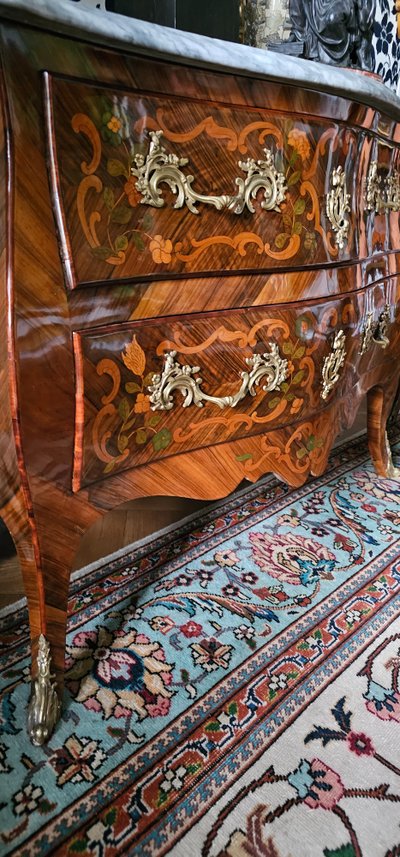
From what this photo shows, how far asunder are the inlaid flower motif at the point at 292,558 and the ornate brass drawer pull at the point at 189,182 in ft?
1.97

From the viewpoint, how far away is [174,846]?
1.90ft

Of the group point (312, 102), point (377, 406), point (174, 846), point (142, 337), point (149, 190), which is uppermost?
point (312, 102)

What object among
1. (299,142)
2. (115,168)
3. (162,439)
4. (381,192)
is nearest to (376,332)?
(381,192)

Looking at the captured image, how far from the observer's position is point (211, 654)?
0.83 metres

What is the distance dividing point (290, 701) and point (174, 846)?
0.24 metres

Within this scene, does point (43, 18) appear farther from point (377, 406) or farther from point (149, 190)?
point (377, 406)

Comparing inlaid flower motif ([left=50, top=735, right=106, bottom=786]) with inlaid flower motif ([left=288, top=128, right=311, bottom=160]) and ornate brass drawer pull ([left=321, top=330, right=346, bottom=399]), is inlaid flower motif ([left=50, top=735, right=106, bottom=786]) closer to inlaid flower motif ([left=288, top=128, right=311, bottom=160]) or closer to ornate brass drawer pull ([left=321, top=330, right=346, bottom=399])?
ornate brass drawer pull ([left=321, top=330, right=346, bottom=399])

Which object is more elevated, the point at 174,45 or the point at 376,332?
the point at 174,45

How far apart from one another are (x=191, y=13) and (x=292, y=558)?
0.90 meters

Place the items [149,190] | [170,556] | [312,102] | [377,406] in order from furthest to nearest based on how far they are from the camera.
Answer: [377,406]
[170,556]
[312,102]
[149,190]

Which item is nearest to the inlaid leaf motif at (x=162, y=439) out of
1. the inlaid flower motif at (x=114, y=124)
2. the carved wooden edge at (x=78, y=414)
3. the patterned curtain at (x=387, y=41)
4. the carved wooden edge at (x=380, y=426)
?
the carved wooden edge at (x=78, y=414)

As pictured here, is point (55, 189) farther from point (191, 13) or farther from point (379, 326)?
point (379, 326)

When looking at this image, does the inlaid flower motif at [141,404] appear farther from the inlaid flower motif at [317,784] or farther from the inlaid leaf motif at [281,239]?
the inlaid flower motif at [317,784]

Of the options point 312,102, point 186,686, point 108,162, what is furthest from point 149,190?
point 186,686
